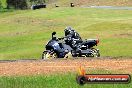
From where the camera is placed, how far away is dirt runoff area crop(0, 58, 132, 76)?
645 inches

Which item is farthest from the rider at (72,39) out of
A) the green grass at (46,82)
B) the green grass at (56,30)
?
the green grass at (46,82)

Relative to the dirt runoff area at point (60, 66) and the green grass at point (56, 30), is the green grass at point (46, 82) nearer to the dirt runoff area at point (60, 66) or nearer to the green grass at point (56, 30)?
the dirt runoff area at point (60, 66)

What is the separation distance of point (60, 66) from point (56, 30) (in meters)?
26.9

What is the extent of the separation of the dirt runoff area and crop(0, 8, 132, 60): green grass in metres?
8.52

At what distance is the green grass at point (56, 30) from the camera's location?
3018 centimetres

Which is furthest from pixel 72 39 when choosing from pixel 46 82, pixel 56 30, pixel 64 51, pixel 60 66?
pixel 56 30

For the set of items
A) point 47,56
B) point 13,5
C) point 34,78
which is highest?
point 34,78

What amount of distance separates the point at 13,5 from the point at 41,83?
268 feet

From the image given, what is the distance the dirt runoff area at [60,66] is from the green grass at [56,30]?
8.52 metres

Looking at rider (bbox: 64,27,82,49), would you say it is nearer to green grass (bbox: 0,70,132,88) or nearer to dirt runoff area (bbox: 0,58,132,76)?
dirt runoff area (bbox: 0,58,132,76)

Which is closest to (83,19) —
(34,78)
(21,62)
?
(21,62)

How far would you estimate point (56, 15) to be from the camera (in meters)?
58.2

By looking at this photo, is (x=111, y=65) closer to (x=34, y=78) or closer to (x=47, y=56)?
(x=34, y=78)

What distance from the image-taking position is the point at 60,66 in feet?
57.3
